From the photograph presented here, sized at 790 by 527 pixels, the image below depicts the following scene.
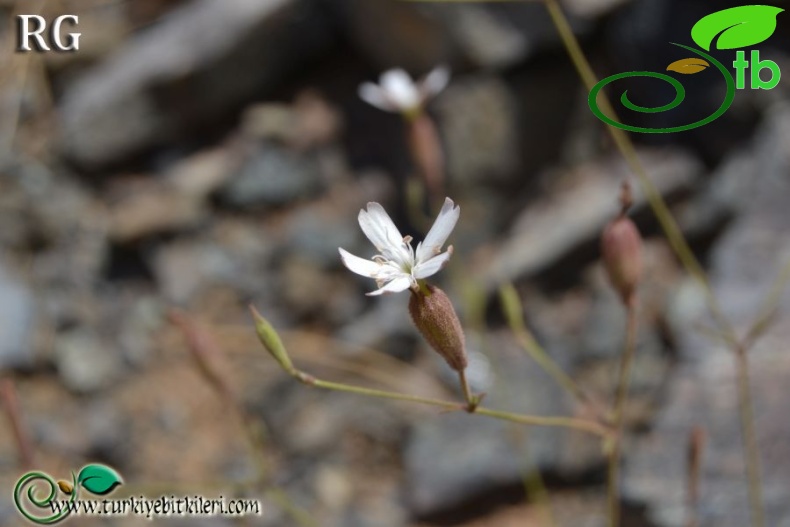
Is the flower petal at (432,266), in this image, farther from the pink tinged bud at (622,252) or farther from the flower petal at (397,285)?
the pink tinged bud at (622,252)

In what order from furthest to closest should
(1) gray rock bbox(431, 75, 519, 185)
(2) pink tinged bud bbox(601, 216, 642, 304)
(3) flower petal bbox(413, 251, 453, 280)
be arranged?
(1) gray rock bbox(431, 75, 519, 185) → (2) pink tinged bud bbox(601, 216, 642, 304) → (3) flower petal bbox(413, 251, 453, 280)

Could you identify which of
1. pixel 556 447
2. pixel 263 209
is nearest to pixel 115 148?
pixel 263 209

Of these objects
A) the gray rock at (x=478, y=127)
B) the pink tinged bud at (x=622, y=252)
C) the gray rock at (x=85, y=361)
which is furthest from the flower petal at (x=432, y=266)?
the gray rock at (x=85, y=361)

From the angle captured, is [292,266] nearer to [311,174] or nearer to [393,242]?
[311,174]

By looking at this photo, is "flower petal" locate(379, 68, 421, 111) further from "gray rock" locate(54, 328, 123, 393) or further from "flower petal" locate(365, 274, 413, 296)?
"gray rock" locate(54, 328, 123, 393)

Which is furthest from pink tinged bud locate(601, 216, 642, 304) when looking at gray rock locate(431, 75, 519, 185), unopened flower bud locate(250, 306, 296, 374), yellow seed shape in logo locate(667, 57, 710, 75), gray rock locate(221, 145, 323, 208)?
gray rock locate(221, 145, 323, 208)
